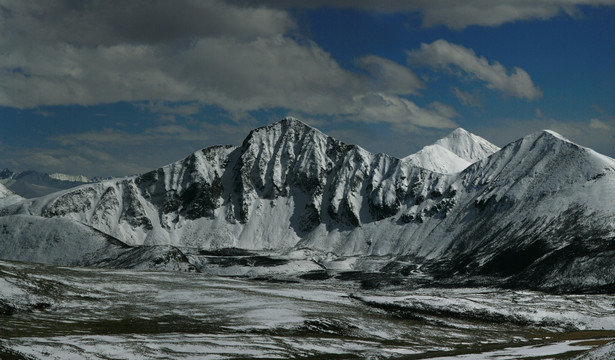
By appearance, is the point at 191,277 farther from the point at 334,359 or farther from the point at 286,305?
the point at 334,359

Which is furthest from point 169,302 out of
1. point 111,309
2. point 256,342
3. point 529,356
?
point 529,356

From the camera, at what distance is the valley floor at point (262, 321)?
271 feet

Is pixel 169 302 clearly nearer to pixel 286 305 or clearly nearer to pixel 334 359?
pixel 286 305

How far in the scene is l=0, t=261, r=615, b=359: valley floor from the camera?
271 feet

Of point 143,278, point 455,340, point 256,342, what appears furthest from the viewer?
point 143,278

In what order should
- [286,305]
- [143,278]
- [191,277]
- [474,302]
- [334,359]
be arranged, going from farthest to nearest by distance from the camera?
[191,277] → [143,278] → [474,302] → [286,305] → [334,359]

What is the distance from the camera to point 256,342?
9275 centimetres

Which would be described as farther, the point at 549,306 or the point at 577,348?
the point at 549,306

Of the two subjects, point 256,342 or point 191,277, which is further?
point 191,277

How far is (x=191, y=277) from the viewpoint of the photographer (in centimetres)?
18925

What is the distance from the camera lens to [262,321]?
11425 cm

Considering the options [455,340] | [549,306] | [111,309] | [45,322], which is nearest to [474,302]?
[549,306]

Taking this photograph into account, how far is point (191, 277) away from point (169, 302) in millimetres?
52907

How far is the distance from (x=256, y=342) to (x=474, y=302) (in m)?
73.8
